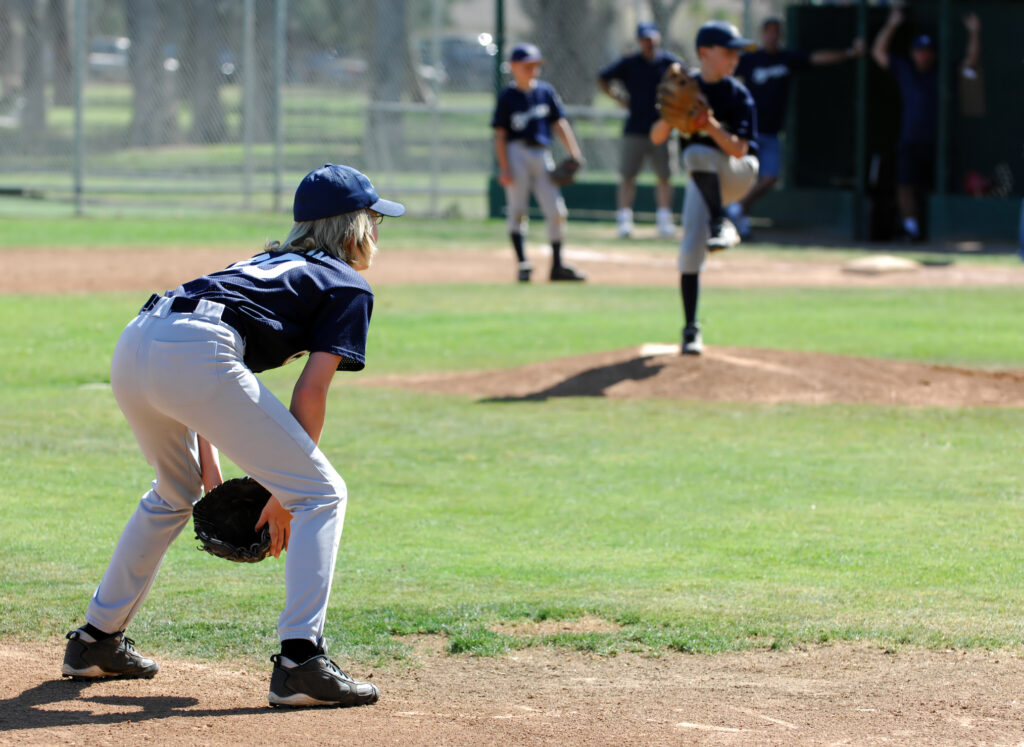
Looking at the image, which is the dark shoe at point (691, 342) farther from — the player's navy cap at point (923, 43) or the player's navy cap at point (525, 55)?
the player's navy cap at point (923, 43)

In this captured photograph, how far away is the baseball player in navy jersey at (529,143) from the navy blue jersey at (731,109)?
4.52 metres

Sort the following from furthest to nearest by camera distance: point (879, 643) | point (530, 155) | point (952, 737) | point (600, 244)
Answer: point (600, 244), point (530, 155), point (879, 643), point (952, 737)

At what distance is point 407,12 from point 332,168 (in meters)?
24.9

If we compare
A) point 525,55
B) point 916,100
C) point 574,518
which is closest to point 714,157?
point 574,518

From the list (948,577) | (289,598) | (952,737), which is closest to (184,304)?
(289,598)

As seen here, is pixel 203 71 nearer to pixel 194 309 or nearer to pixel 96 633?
pixel 96 633

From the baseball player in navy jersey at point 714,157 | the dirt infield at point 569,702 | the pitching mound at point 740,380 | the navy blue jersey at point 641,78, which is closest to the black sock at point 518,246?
the navy blue jersey at point 641,78

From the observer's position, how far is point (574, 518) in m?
6.32

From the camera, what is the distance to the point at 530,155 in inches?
566

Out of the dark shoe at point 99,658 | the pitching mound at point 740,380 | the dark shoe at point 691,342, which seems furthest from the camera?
the dark shoe at point 691,342

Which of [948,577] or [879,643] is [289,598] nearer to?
[879,643]

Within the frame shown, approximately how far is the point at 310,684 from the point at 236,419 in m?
0.74

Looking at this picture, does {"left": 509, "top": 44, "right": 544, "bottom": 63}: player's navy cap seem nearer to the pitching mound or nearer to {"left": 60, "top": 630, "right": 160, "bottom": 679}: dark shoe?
the pitching mound

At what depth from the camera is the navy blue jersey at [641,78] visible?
59.4 ft
